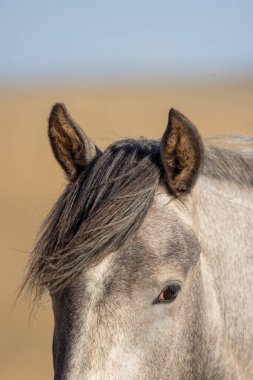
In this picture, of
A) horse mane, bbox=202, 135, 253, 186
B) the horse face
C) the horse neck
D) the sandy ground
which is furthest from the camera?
the sandy ground

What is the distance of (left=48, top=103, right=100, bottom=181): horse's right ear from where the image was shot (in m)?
3.32

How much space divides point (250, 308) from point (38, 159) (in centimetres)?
2244

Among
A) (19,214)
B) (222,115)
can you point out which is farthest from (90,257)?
(222,115)

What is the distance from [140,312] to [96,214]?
16.1 inches

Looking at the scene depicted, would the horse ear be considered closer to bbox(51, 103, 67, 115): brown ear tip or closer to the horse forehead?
the horse forehead

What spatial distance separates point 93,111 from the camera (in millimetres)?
38000

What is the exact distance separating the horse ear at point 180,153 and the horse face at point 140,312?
146mm

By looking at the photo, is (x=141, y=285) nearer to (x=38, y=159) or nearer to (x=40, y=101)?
(x=38, y=159)

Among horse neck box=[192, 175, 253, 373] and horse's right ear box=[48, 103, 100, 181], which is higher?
horse's right ear box=[48, 103, 100, 181]

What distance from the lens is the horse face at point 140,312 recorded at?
2.78 metres

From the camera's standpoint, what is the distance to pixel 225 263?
128 inches

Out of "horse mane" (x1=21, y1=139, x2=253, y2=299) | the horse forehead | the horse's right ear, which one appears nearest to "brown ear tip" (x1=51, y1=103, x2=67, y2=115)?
the horse's right ear

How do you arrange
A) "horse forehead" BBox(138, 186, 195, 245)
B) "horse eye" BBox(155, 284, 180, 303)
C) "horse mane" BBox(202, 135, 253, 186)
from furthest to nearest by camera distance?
"horse mane" BBox(202, 135, 253, 186)
"horse forehead" BBox(138, 186, 195, 245)
"horse eye" BBox(155, 284, 180, 303)

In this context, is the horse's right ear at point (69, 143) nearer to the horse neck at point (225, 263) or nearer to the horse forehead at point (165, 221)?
the horse forehead at point (165, 221)
